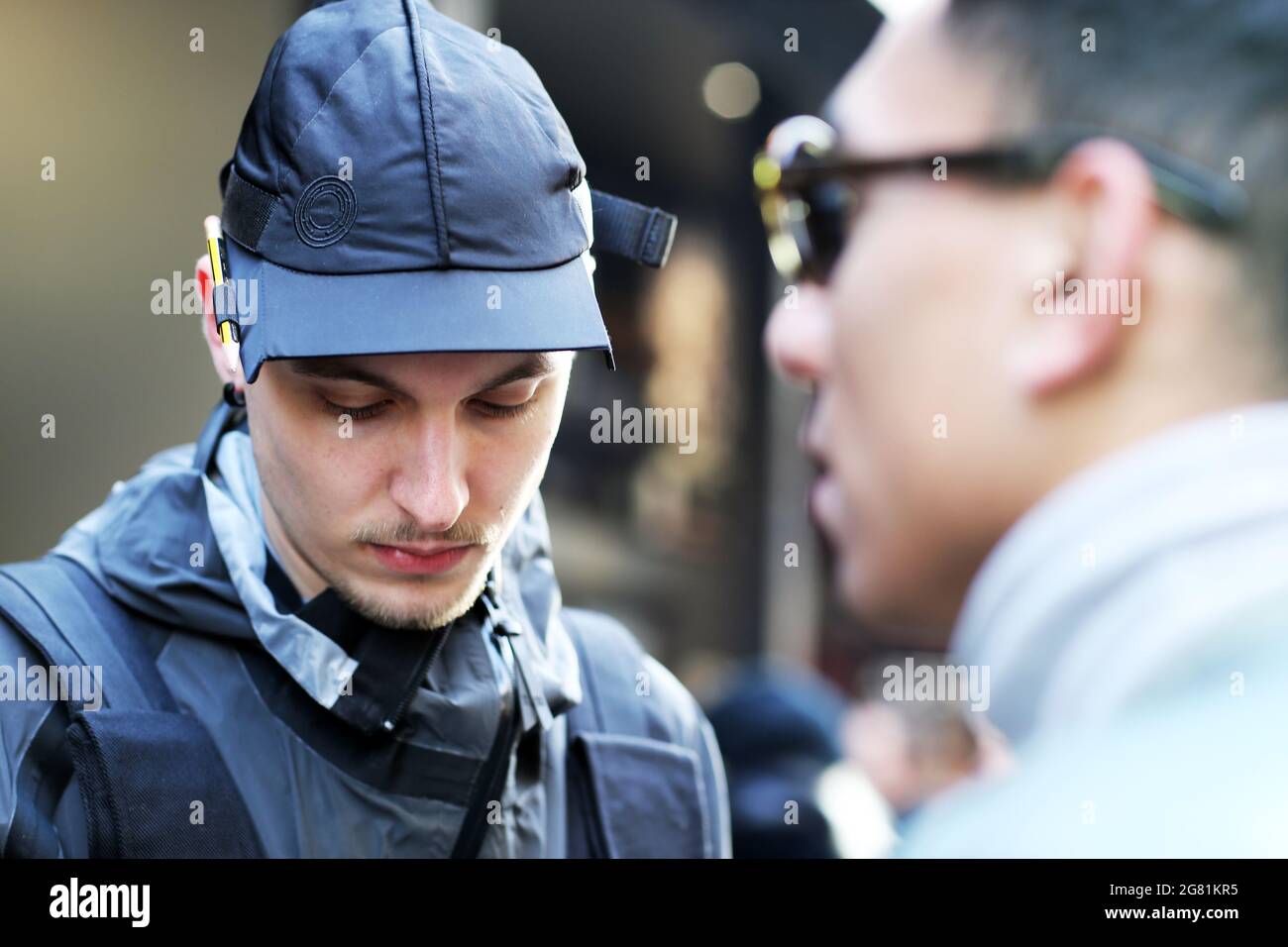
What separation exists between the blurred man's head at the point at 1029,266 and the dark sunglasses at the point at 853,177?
0.01 meters

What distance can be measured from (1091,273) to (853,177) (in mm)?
329

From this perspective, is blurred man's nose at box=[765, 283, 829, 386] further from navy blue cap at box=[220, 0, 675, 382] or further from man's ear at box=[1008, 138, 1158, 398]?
navy blue cap at box=[220, 0, 675, 382]

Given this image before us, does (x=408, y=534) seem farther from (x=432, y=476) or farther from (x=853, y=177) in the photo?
(x=853, y=177)

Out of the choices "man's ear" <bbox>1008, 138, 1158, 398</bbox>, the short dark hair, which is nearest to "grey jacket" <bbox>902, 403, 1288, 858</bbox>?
"man's ear" <bbox>1008, 138, 1158, 398</bbox>

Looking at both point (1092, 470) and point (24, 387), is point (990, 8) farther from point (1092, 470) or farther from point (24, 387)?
point (24, 387)

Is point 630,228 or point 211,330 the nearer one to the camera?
point 211,330

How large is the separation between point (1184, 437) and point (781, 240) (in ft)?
1.91

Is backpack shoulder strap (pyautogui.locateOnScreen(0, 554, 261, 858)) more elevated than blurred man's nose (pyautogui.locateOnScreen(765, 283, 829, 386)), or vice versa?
blurred man's nose (pyautogui.locateOnScreen(765, 283, 829, 386))

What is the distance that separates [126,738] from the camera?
123 cm

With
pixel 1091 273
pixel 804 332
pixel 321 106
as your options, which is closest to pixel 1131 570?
pixel 1091 273

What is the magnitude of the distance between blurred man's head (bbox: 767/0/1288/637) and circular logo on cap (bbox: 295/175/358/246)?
0.78 m

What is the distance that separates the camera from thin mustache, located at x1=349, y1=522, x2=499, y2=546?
128 cm

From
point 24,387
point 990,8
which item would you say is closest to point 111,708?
point 24,387

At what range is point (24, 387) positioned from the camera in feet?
5.41
